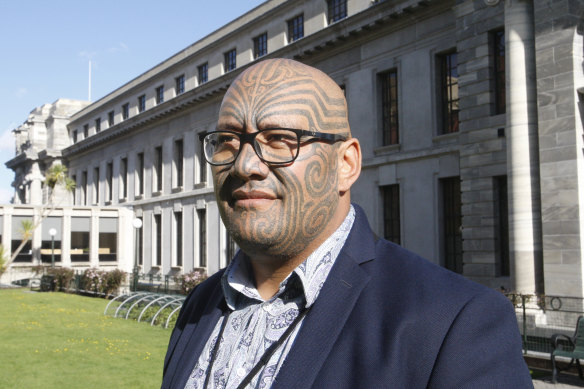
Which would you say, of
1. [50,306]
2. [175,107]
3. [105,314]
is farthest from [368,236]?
[175,107]

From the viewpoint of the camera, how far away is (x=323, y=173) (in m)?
2.03

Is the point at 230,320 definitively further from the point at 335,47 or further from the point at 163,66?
the point at 163,66

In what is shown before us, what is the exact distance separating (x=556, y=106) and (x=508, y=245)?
4545 mm


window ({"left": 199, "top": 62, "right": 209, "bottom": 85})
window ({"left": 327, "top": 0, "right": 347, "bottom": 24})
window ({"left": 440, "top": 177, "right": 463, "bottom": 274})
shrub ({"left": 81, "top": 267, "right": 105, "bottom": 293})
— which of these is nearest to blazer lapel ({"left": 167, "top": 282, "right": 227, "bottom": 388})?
window ({"left": 440, "top": 177, "right": 463, "bottom": 274})

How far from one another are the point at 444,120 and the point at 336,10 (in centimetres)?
879

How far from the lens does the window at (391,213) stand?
77.5ft

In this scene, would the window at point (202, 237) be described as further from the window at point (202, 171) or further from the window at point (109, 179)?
the window at point (109, 179)

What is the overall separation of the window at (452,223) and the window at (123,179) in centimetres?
3074

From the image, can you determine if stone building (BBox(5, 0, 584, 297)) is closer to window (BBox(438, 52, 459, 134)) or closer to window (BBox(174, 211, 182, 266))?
window (BBox(438, 52, 459, 134))

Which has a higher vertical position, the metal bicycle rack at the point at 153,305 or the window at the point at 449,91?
the window at the point at 449,91

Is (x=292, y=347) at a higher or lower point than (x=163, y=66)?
lower

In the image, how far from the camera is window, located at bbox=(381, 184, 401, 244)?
77.5 feet

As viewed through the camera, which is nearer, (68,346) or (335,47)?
(68,346)

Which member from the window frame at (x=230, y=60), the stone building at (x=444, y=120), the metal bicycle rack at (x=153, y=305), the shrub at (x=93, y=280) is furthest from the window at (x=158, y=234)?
the metal bicycle rack at (x=153, y=305)
